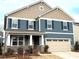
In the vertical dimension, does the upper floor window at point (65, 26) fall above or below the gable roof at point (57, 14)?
below

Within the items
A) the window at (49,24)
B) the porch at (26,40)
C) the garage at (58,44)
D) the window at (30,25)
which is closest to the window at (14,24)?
the porch at (26,40)

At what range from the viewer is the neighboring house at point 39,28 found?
30.0 m

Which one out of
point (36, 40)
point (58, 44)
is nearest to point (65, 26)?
point (58, 44)

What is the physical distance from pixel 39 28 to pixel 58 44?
4.62 m

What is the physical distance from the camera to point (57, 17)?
33.0m

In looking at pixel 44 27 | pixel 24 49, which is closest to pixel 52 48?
pixel 44 27

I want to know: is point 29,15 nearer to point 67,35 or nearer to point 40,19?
point 40,19

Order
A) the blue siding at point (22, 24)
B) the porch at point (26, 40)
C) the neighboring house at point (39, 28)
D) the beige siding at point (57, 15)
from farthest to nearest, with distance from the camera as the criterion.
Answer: the beige siding at point (57, 15), the blue siding at point (22, 24), the neighboring house at point (39, 28), the porch at point (26, 40)

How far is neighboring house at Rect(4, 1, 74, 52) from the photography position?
29984mm

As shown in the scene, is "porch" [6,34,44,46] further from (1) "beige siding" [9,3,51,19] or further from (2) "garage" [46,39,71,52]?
(1) "beige siding" [9,3,51,19]

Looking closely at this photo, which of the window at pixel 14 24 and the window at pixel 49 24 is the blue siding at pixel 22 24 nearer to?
the window at pixel 14 24

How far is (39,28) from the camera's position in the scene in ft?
103

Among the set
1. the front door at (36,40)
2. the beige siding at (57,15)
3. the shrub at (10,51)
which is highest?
the beige siding at (57,15)

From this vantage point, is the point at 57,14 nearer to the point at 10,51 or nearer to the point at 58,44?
the point at 58,44
